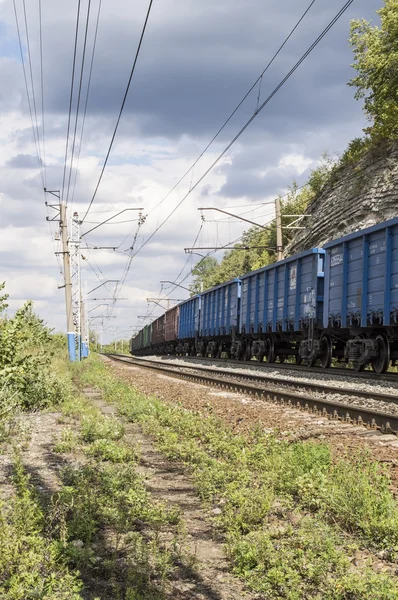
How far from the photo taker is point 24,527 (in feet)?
14.3

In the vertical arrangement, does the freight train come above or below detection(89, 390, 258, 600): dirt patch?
above

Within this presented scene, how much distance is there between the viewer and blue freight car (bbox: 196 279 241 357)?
103 feet

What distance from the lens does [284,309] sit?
23562 millimetres

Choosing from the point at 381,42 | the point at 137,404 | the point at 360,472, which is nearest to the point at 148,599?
the point at 360,472

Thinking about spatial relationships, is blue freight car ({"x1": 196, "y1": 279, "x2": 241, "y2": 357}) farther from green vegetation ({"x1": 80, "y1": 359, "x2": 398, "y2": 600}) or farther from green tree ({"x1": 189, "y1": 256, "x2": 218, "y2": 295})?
green tree ({"x1": 189, "y1": 256, "x2": 218, "y2": 295})

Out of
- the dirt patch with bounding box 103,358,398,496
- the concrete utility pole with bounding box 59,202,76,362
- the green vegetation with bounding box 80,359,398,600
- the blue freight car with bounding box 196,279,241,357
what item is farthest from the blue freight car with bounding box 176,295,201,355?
the green vegetation with bounding box 80,359,398,600

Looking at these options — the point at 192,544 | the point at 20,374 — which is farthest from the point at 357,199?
the point at 192,544

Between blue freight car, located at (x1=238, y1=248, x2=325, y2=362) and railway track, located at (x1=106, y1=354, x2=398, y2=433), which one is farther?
blue freight car, located at (x1=238, y1=248, x2=325, y2=362)

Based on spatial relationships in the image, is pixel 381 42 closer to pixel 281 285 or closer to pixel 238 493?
pixel 281 285

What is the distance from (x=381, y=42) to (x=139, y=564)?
44507mm

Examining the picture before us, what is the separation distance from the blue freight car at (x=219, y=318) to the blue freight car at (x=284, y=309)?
99cm

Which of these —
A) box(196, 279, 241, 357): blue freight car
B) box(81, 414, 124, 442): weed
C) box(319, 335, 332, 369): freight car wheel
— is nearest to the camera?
box(81, 414, 124, 442): weed

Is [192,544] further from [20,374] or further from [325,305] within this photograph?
[325,305]

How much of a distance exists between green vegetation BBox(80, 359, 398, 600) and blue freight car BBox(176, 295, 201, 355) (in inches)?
1300
